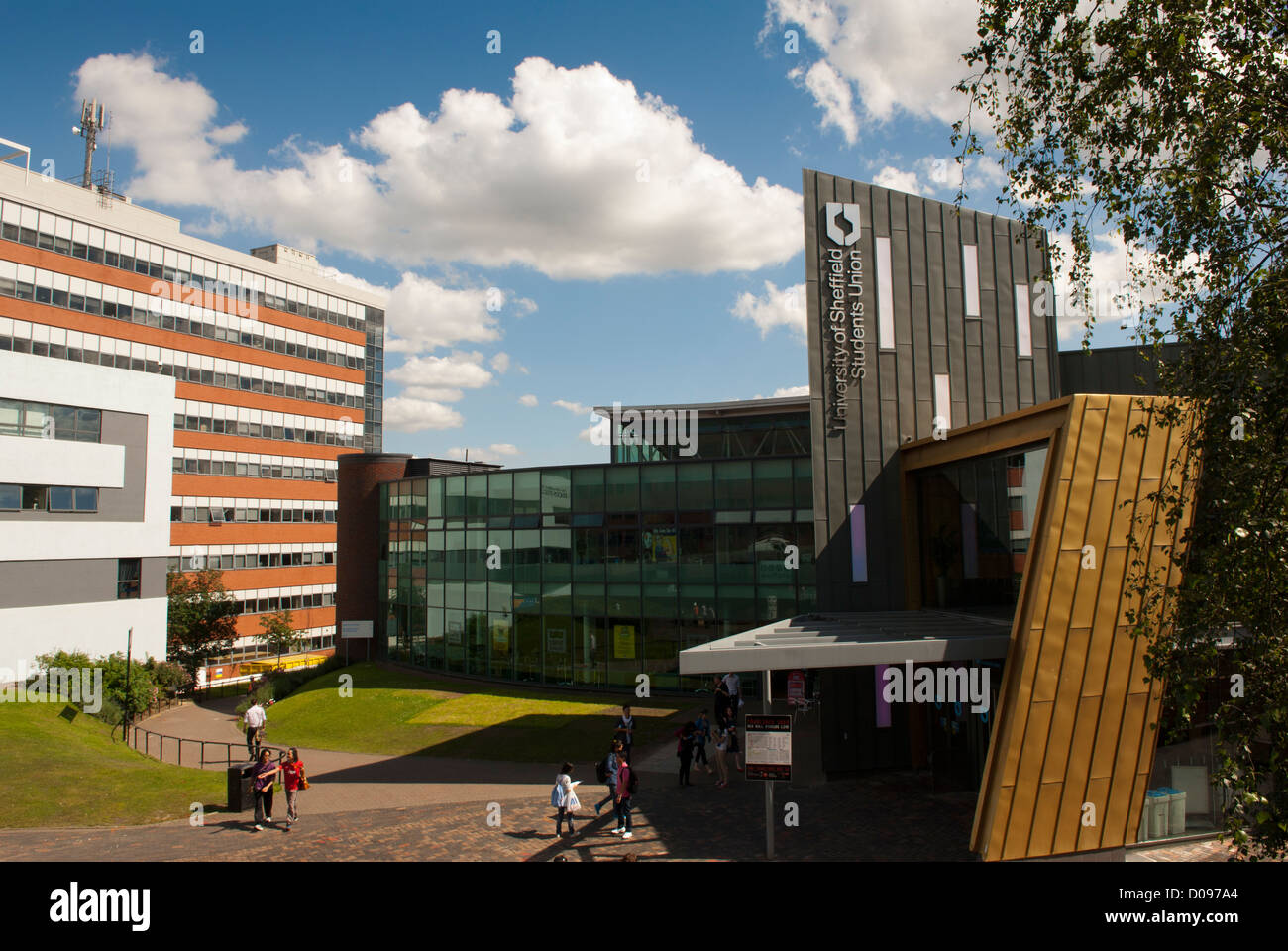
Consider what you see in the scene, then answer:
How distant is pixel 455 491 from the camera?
Answer: 3547cm

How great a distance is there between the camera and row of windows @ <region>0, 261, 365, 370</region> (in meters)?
50.9

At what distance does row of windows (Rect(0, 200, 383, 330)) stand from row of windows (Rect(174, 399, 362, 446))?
917cm

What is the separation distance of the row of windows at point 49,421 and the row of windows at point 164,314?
25.1 metres

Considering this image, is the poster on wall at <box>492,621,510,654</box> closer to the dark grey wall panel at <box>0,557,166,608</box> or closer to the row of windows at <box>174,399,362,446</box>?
the dark grey wall panel at <box>0,557,166,608</box>

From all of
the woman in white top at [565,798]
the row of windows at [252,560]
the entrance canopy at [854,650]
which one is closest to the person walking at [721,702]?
the entrance canopy at [854,650]

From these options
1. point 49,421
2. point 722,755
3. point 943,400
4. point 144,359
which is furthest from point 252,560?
point 943,400

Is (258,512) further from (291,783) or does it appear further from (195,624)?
(291,783)

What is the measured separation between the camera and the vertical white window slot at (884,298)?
1962 centimetres

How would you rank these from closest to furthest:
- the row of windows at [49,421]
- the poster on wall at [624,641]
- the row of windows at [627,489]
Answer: the row of windows at [627,489] → the row of windows at [49,421] → the poster on wall at [624,641]

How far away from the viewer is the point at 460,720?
1052 inches

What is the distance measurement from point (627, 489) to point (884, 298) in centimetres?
1349

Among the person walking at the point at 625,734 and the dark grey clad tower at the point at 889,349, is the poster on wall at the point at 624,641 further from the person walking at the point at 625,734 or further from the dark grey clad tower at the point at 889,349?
the dark grey clad tower at the point at 889,349

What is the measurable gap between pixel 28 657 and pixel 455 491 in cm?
1628
